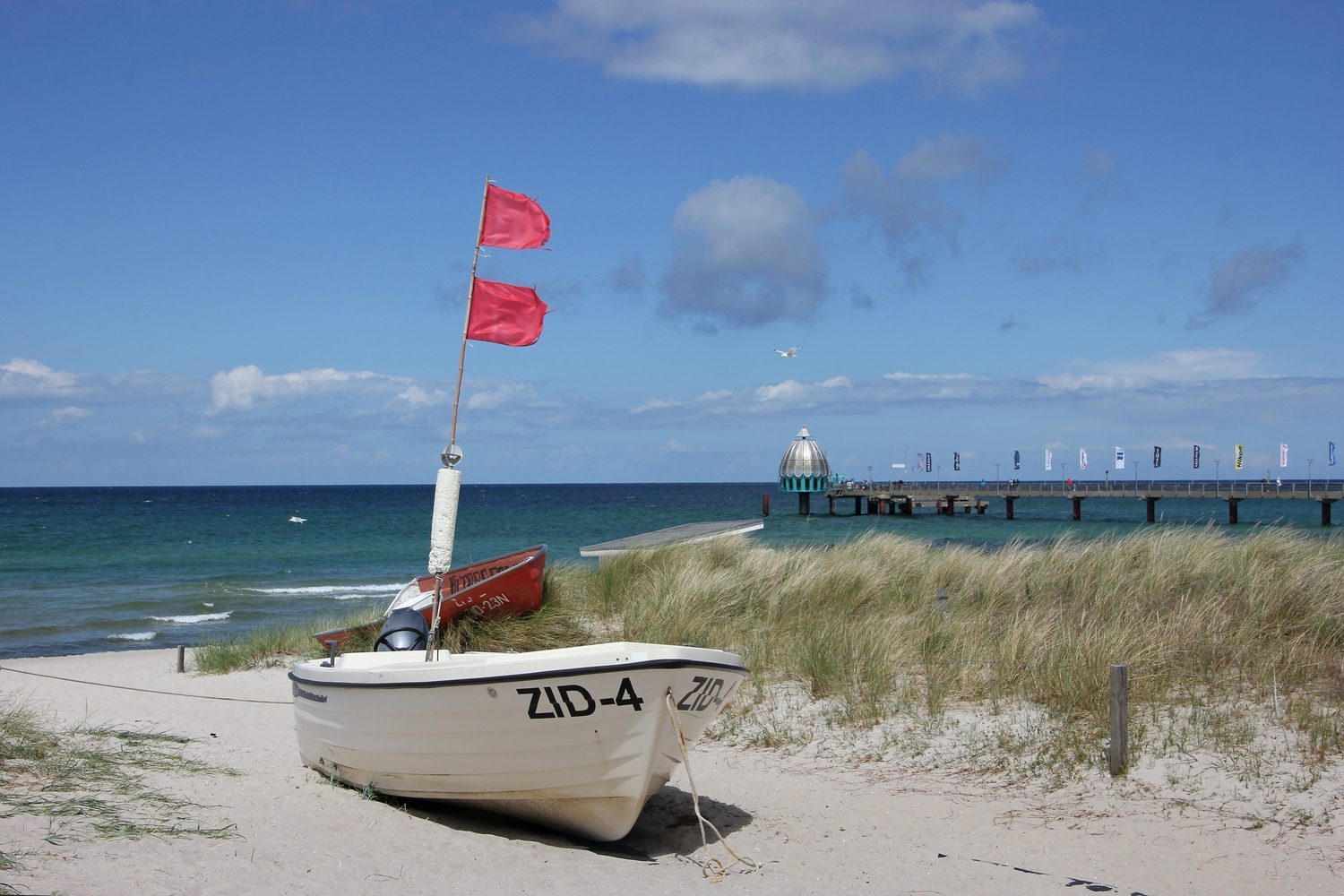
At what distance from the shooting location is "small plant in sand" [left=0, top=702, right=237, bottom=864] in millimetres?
5984

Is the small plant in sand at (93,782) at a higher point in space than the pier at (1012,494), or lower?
lower

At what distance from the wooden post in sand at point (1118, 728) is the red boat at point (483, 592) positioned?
7301 mm

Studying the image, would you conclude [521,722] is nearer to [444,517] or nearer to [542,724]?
[542,724]

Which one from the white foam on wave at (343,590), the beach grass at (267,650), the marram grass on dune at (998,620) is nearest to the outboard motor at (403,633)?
the marram grass on dune at (998,620)

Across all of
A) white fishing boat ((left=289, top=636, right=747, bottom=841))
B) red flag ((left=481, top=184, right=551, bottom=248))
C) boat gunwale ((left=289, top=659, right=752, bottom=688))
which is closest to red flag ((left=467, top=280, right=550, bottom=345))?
red flag ((left=481, top=184, right=551, bottom=248))

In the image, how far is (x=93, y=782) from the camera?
6824 mm

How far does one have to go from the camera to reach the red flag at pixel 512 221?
782cm

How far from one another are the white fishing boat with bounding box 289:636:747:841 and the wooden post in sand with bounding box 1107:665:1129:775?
2.79 meters

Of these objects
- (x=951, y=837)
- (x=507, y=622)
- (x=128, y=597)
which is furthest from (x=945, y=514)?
(x=951, y=837)

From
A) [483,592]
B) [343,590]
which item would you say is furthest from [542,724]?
[343,590]

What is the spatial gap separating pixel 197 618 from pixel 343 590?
501 cm

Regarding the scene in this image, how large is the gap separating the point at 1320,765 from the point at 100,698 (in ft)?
38.0

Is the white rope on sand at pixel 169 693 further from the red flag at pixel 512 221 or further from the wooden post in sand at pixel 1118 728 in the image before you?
the wooden post in sand at pixel 1118 728

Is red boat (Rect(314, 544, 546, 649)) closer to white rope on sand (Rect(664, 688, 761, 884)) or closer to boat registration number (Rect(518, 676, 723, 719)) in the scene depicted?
boat registration number (Rect(518, 676, 723, 719))
